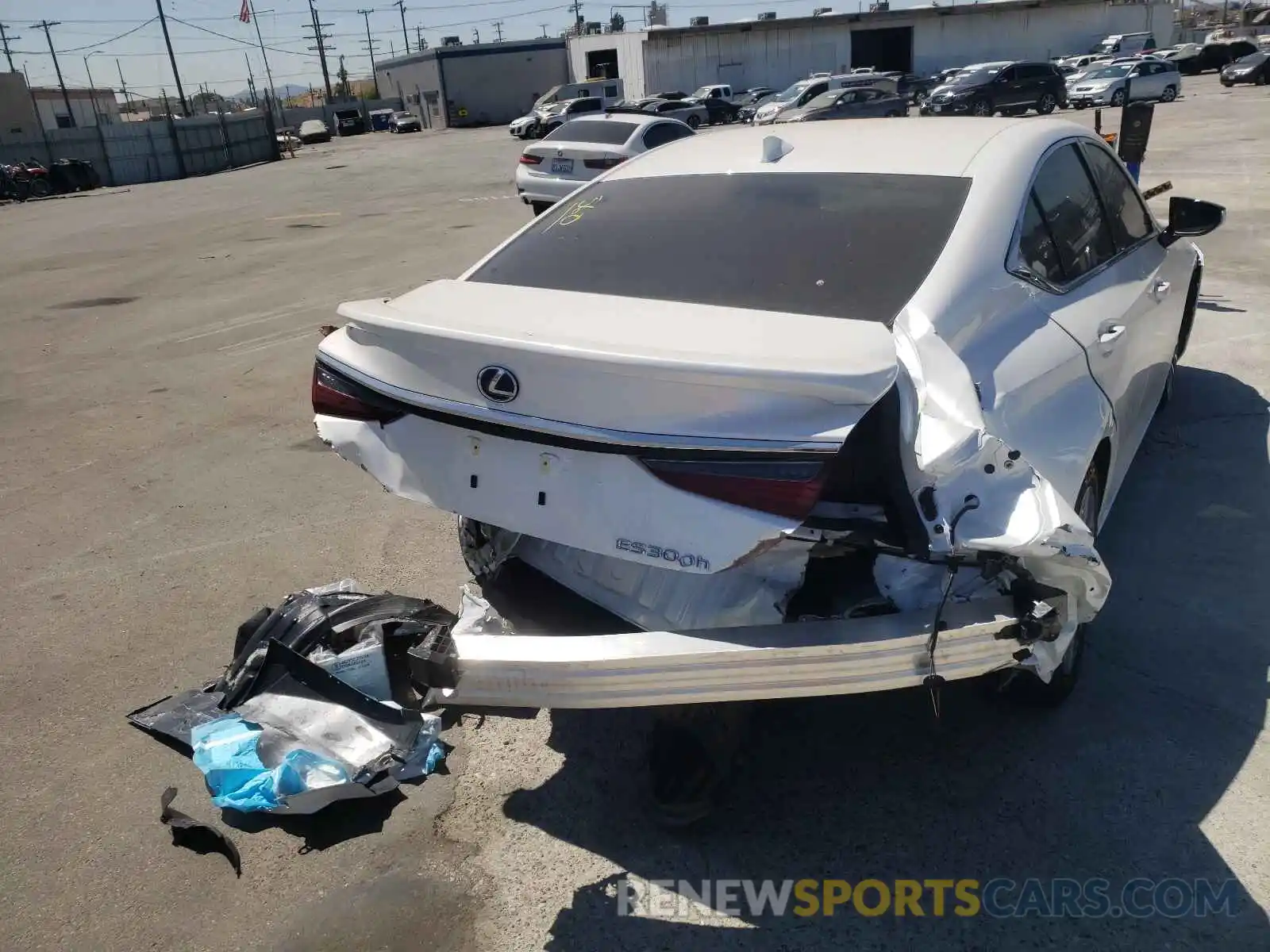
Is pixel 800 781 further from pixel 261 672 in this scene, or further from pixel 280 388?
pixel 280 388

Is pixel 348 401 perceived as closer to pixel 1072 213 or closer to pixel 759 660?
pixel 759 660

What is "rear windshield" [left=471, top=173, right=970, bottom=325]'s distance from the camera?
2.91 m

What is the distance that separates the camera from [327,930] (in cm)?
258

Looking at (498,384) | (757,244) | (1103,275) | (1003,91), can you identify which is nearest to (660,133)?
(1103,275)

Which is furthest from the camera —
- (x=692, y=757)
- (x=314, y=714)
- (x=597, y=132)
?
(x=597, y=132)

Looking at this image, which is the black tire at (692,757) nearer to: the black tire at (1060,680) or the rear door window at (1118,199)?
the black tire at (1060,680)

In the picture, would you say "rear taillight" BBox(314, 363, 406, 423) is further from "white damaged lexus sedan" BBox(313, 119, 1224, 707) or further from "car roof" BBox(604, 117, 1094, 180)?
"car roof" BBox(604, 117, 1094, 180)

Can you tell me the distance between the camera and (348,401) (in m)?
2.81

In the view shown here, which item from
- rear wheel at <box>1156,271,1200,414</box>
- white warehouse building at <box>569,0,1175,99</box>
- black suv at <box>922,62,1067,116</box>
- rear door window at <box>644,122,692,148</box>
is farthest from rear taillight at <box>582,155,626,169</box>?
white warehouse building at <box>569,0,1175,99</box>

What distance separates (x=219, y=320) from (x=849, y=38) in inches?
2122

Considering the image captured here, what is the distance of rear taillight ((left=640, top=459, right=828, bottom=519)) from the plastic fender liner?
0.99 feet

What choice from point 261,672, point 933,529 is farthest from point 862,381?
point 261,672

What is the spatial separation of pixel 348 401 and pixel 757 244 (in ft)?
4.58

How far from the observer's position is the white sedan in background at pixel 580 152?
14.4m
